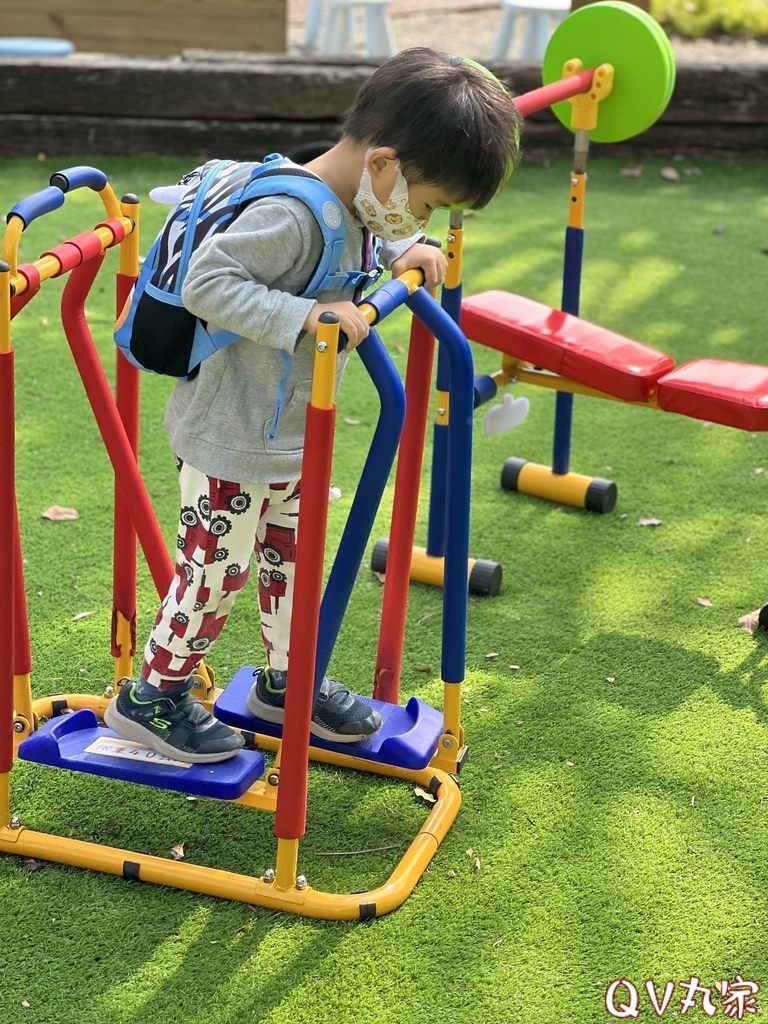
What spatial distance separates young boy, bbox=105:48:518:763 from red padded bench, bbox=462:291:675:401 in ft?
A: 3.18

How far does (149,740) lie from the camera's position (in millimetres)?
2242

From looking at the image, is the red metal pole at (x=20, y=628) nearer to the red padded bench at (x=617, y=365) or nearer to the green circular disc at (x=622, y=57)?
the red padded bench at (x=617, y=365)

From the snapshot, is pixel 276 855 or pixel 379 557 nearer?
pixel 276 855

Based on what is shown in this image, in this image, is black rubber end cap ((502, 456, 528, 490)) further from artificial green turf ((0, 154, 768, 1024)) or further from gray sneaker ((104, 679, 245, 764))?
gray sneaker ((104, 679, 245, 764))

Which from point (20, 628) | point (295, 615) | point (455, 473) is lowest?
point (20, 628)

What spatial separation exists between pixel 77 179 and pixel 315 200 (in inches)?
18.8

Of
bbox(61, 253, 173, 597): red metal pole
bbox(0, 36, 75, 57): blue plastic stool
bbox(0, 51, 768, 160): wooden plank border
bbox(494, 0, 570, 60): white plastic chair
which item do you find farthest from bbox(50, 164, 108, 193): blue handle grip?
bbox(494, 0, 570, 60): white plastic chair

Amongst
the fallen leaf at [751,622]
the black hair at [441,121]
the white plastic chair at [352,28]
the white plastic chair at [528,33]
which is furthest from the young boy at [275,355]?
the white plastic chair at [528,33]

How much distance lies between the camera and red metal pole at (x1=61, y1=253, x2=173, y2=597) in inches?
86.0

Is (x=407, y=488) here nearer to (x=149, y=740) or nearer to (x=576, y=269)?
(x=149, y=740)

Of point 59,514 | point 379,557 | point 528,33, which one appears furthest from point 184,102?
point 379,557

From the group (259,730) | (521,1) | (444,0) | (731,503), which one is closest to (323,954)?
(259,730)

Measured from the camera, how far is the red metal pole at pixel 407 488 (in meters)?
2.29

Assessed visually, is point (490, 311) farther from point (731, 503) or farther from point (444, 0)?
point (444, 0)
